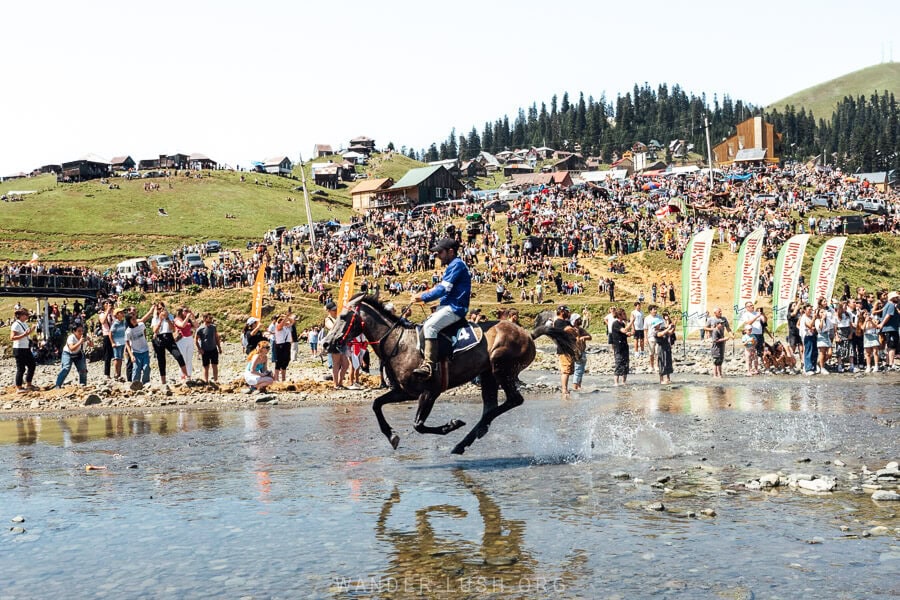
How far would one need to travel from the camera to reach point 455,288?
518 inches

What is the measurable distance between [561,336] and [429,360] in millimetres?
3320

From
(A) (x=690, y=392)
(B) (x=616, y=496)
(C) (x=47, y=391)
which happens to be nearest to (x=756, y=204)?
(A) (x=690, y=392)

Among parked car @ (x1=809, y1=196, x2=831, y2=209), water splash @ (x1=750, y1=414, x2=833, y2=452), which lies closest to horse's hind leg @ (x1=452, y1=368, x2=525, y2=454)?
water splash @ (x1=750, y1=414, x2=833, y2=452)

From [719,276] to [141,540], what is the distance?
2075 inches

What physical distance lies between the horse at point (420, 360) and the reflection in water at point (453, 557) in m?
3.29

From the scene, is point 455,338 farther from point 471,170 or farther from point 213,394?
point 471,170

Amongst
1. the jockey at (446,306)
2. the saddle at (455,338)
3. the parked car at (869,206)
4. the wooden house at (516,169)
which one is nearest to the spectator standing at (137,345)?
the saddle at (455,338)

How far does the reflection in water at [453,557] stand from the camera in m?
7.33

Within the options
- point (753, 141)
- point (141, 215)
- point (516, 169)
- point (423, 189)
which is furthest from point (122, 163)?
point (753, 141)

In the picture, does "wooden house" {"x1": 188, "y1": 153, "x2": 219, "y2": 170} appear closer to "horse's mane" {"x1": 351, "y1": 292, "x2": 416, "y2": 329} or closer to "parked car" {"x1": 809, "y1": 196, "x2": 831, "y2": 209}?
"parked car" {"x1": 809, "y1": 196, "x2": 831, "y2": 209}

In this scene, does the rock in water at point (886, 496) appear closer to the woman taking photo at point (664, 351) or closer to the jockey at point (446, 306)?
the jockey at point (446, 306)

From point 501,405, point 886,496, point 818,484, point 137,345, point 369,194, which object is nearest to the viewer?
point 886,496

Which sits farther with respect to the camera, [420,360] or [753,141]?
[753,141]

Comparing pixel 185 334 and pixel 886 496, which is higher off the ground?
pixel 185 334
